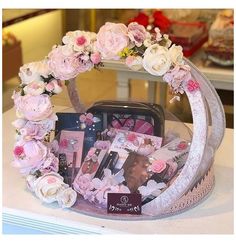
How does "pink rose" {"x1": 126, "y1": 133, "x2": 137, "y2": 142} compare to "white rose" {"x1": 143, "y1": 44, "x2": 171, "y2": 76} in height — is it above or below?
below

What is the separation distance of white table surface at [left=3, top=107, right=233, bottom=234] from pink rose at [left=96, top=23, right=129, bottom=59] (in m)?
0.25

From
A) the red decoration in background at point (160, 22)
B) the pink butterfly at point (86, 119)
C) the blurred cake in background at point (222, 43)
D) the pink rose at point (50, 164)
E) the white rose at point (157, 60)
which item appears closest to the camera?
the white rose at point (157, 60)

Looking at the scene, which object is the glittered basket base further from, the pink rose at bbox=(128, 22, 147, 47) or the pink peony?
the pink rose at bbox=(128, 22, 147, 47)

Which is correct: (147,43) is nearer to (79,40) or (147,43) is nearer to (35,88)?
(79,40)

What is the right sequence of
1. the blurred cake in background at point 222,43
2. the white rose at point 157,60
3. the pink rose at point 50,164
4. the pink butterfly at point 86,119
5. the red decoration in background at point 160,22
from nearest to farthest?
1. the white rose at point 157,60
2. the pink rose at point 50,164
3. the pink butterfly at point 86,119
4. the blurred cake in background at point 222,43
5. the red decoration in background at point 160,22

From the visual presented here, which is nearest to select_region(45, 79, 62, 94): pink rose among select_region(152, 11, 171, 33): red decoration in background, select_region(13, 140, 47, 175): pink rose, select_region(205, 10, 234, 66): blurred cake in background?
select_region(13, 140, 47, 175): pink rose

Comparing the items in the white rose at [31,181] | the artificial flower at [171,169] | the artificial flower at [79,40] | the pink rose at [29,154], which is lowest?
the white rose at [31,181]

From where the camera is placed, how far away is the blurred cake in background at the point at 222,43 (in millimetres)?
2086

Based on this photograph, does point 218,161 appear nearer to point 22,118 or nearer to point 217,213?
point 217,213

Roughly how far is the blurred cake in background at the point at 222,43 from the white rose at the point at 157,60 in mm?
1254

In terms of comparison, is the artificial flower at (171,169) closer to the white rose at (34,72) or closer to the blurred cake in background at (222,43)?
the white rose at (34,72)

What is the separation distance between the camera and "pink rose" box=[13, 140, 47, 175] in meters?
0.96

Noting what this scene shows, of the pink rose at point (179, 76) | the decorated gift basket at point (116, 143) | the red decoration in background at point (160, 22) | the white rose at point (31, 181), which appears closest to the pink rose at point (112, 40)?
the decorated gift basket at point (116, 143)

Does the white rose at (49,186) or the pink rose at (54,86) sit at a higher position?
the pink rose at (54,86)
